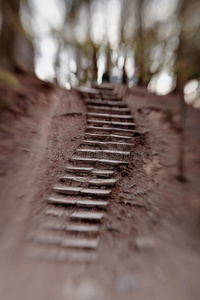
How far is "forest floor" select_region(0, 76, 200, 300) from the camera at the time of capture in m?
2.12

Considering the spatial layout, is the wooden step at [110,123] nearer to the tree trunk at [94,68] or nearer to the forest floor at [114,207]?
the forest floor at [114,207]

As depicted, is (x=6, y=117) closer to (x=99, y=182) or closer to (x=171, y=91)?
(x=99, y=182)

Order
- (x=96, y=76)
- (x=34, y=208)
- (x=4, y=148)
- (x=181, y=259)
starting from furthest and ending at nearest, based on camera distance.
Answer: (x=96, y=76), (x=4, y=148), (x=34, y=208), (x=181, y=259)

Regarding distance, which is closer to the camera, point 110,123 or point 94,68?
point 110,123

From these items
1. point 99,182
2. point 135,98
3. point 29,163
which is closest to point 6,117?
point 29,163

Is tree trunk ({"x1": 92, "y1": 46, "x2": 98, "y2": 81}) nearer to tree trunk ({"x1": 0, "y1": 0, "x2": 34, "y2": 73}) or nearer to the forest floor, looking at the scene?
tree trunk ({"x1": 0, "y1": 0, "x2": 34, "y2": 73})

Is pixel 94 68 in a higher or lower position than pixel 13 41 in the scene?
higher

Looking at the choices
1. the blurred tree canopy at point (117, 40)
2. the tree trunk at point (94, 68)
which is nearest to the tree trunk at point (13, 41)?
the blurred tree canopy at point (117, 40)

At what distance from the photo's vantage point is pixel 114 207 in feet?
10.6

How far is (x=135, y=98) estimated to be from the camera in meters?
6.02

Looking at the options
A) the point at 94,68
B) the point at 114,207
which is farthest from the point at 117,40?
the point at 114,207

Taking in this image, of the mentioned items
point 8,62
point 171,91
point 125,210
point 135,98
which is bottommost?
point 125,210

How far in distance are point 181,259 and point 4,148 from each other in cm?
363

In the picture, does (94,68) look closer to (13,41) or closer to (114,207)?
(13,41)
